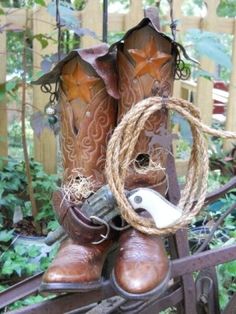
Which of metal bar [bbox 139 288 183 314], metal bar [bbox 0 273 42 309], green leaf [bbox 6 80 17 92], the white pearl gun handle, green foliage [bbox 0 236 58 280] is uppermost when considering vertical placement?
green leaf [bbox 6 80 17 92]

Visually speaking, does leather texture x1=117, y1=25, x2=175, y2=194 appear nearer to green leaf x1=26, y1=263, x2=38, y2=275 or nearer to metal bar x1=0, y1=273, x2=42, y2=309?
metal bar x1=0, y1=273, x2=42, y2=309

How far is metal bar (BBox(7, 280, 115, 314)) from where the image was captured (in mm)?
745

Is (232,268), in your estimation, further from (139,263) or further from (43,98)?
(43,98)

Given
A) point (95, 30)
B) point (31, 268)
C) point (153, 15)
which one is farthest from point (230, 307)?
point (95, 30)

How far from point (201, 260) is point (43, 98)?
134cm

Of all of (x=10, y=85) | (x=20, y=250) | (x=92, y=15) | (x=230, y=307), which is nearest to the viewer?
(x=230, y=307)

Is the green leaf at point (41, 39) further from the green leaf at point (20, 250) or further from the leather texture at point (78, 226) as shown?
the leather texture at point (78, 226)

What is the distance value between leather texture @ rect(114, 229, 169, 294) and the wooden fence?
3.75 feet

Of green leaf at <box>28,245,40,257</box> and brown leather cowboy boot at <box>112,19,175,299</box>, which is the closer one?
brown leather cowboy boot at <box>112,19,175,299</box>

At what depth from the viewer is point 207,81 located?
7.66 feet

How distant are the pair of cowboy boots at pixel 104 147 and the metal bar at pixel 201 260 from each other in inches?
2.4

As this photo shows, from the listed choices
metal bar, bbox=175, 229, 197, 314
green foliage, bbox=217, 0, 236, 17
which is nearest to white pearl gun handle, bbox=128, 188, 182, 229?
metal bar, bbox=175, 229, 197, 314

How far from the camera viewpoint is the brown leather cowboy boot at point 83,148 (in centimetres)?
76

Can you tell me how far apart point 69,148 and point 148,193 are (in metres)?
0.19
